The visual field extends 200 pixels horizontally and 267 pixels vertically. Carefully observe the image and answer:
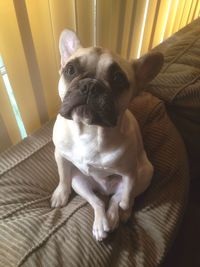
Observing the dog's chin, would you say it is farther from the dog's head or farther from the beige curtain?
the beige curtain

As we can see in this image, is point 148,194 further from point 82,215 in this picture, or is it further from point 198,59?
point 198,59

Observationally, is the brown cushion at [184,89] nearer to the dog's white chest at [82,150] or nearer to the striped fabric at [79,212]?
the striped fabric at [79,212]

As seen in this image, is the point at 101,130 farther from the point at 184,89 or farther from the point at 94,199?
the point at 184,89

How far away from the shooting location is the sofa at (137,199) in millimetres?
869

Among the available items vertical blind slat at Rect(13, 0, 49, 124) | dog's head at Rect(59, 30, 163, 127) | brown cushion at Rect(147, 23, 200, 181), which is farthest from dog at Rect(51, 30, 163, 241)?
brown cushion at Rect(147, 23, 200, 181)

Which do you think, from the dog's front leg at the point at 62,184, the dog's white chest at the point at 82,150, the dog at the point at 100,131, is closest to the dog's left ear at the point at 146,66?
the dog at the point at 100,131

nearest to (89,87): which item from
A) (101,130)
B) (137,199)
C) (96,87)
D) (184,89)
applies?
(96,87)

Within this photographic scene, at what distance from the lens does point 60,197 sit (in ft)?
3.51

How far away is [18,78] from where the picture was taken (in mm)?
1066

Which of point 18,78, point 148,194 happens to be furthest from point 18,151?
point 148,194

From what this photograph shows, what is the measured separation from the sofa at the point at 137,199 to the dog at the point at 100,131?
0.05 m

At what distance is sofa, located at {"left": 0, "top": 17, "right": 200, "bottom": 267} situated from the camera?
0.87 metres

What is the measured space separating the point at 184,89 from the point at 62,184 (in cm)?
67

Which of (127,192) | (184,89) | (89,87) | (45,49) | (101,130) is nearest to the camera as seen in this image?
(89,87)
